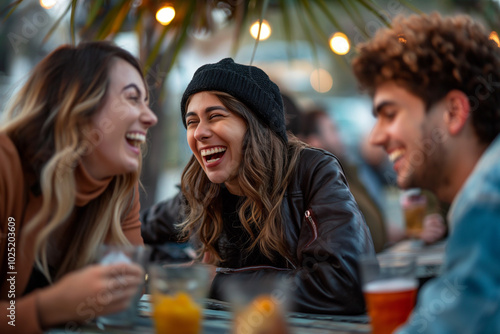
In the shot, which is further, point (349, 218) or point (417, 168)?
point (349, 218)

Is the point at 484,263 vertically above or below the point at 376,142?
below

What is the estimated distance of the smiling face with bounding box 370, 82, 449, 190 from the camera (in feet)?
3.48

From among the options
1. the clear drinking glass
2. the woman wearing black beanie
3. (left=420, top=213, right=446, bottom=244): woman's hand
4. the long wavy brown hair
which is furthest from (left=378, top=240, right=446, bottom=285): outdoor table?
the clear drinking glass

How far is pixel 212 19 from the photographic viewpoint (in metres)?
2.72

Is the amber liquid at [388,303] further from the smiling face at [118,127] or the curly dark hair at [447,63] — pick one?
the smiling face at [118,127]

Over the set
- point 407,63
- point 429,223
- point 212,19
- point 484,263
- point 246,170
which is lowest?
point 429,223

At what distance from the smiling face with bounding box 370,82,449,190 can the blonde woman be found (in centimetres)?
59

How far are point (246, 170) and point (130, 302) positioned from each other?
66cm

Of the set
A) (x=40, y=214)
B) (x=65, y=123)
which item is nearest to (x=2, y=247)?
(x=40, y=214)

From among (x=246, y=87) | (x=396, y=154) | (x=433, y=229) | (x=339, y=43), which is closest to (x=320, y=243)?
(x=396, y=154)

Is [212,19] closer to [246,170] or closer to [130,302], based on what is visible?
[246,170]

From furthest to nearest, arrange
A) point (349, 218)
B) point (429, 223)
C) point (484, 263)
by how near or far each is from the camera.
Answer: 1. point (429, 223)
2. point (349, 218)
3. point (484, 263)

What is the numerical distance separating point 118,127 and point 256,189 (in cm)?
51

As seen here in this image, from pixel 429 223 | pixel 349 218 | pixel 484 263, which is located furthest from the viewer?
pixel 429 223
